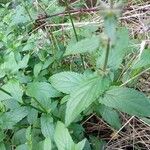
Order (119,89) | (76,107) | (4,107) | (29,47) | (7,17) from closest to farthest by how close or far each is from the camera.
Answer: (76,107) < (119,89) < (4,107) < (29,47) < (7,17)

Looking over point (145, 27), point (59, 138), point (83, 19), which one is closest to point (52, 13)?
point (83, 19)

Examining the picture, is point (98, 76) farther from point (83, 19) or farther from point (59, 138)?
point (83, 19)

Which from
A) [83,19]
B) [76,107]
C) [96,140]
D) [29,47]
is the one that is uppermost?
A: [76,107]

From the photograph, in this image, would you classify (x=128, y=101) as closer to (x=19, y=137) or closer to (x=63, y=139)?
(x=63, y=139)

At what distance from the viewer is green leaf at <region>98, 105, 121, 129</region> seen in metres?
1.24

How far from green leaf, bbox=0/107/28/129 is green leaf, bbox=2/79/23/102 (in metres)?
0.09

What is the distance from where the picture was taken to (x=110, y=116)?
1.25m

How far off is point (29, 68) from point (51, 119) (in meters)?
0.44

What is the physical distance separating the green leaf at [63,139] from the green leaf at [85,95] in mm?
195

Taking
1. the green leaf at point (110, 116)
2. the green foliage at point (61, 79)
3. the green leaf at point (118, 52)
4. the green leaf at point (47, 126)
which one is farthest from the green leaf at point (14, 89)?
the green leaf at point (118, 52)

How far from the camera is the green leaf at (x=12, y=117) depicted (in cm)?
135

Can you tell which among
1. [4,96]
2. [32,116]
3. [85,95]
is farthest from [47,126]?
[85,95]

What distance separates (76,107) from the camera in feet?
3.09

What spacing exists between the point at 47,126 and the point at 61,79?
0.64 ft
